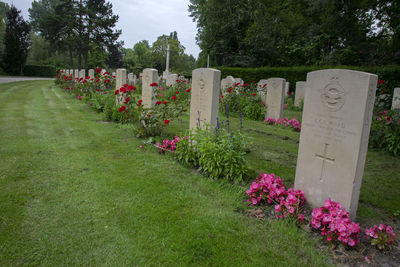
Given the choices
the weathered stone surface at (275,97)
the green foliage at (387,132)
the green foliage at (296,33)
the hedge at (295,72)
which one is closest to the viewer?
the green foliage at (387,132)

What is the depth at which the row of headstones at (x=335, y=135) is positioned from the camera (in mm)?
2740

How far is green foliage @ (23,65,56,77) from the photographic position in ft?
133

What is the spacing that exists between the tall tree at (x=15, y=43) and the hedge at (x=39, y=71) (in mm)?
3075

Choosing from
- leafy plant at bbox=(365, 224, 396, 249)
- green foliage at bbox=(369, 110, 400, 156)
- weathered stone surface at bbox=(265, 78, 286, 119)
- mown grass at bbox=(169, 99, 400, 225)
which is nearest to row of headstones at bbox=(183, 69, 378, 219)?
leafy plant at bbox=(365, 224, 396, 249)

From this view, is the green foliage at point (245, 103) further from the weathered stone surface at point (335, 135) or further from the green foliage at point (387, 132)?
the weathered stone surface at point (335, 135)

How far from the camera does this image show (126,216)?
2.98 m

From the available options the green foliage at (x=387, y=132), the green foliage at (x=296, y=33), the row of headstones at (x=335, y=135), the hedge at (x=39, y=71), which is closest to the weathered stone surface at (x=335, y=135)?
the row of headstones at (x=335, y=135)

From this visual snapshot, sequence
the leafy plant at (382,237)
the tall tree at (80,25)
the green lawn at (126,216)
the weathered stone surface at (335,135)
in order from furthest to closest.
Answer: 1. the tall tree at (80,25)
2. the weathered stone surface at (335,135)
3. the leafy plant at (382,237)
4. the green lawn at (126,216)

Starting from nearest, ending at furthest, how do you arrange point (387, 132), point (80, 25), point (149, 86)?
point (387, 132) → point (149, 86) → point (80, 25)

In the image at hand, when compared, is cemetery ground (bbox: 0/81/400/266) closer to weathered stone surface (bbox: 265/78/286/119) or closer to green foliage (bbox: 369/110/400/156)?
green foliage (bbox: 369/110/400/156)

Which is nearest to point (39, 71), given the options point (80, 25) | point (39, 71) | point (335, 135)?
point (39, 71)

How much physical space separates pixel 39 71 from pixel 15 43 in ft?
22.1

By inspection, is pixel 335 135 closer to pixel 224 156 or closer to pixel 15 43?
pixel 224 156

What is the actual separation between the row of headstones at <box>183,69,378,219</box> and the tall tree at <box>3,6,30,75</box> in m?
41.8
